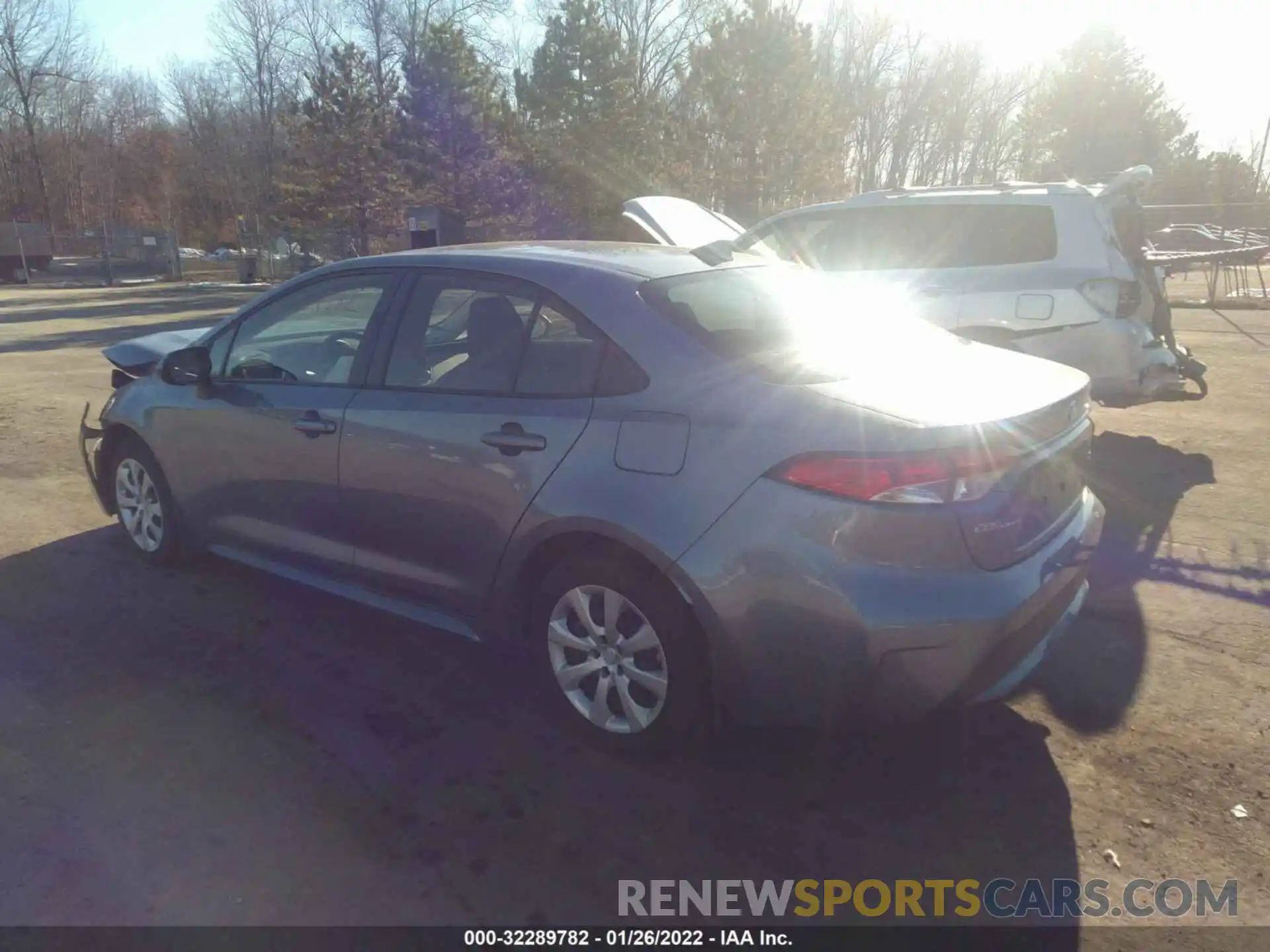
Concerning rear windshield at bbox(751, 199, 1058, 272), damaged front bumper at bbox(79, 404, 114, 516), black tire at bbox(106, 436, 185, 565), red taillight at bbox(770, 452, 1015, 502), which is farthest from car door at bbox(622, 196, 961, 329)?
red taillight at bbox(770, 452, 1015, 502)

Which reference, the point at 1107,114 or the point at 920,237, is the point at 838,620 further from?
the point at 1107,114

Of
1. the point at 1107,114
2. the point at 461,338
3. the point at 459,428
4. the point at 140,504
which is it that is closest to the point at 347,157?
the point at 140,504

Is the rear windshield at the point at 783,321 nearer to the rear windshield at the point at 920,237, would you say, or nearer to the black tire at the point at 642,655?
the black tire at the point at 642,655

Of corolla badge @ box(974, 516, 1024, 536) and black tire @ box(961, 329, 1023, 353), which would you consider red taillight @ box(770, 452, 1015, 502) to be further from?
black tire @ box(961, 329, 1023, 353)

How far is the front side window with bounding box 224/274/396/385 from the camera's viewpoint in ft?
13.1

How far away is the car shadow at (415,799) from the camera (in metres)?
2.60

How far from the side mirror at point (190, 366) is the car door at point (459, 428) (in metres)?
1.08

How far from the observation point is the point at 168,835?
2818 mm

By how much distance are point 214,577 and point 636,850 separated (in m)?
3.04

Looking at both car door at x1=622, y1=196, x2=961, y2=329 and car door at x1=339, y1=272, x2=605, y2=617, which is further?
car door at x1=622, y1=196, x2=961, y2=329

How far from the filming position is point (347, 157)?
3186cm

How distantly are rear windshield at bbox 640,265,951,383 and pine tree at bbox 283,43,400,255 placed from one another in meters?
30.4

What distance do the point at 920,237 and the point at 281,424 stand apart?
5160mm

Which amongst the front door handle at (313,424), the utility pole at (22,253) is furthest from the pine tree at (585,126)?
Result: the front door handle at (313,424)
